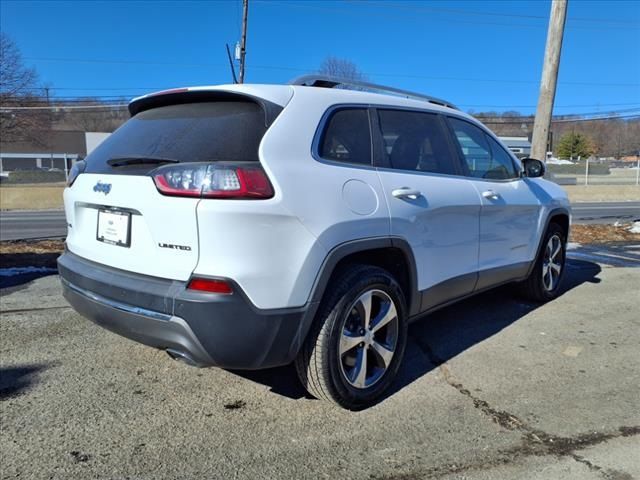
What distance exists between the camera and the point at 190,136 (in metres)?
2.70

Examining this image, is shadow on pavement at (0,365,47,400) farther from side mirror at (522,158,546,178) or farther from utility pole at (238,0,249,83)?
utility pole at (238,0,249,83)

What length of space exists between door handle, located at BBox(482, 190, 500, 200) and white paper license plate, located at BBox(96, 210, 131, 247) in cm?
262

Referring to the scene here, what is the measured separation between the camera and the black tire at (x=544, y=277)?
5039 millimetres

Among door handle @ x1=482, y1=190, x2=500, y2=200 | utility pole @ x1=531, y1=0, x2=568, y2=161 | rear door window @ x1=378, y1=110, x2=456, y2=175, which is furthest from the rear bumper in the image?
utility pole @ x1=531, y1=0, x2=568, y2=161

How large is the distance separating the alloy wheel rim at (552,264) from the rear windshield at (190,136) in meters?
3.70

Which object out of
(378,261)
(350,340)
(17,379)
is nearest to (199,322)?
(350,340)

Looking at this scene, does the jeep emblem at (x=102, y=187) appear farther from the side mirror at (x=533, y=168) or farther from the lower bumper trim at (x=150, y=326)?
the side mirror at (x=533, y=168)

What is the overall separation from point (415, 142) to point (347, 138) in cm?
72

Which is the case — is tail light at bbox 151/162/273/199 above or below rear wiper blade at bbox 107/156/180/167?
below

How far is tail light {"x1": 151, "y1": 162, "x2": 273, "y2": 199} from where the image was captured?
2344 millimetres

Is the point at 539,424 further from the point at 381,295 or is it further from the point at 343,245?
the point at 343,245

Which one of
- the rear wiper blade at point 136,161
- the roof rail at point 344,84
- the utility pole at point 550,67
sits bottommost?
the rear wiper blade at point 136,161

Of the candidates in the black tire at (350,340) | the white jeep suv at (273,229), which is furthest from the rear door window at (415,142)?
the black tire at (350,340)

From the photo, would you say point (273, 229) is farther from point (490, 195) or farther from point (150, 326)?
point (490, 195)
